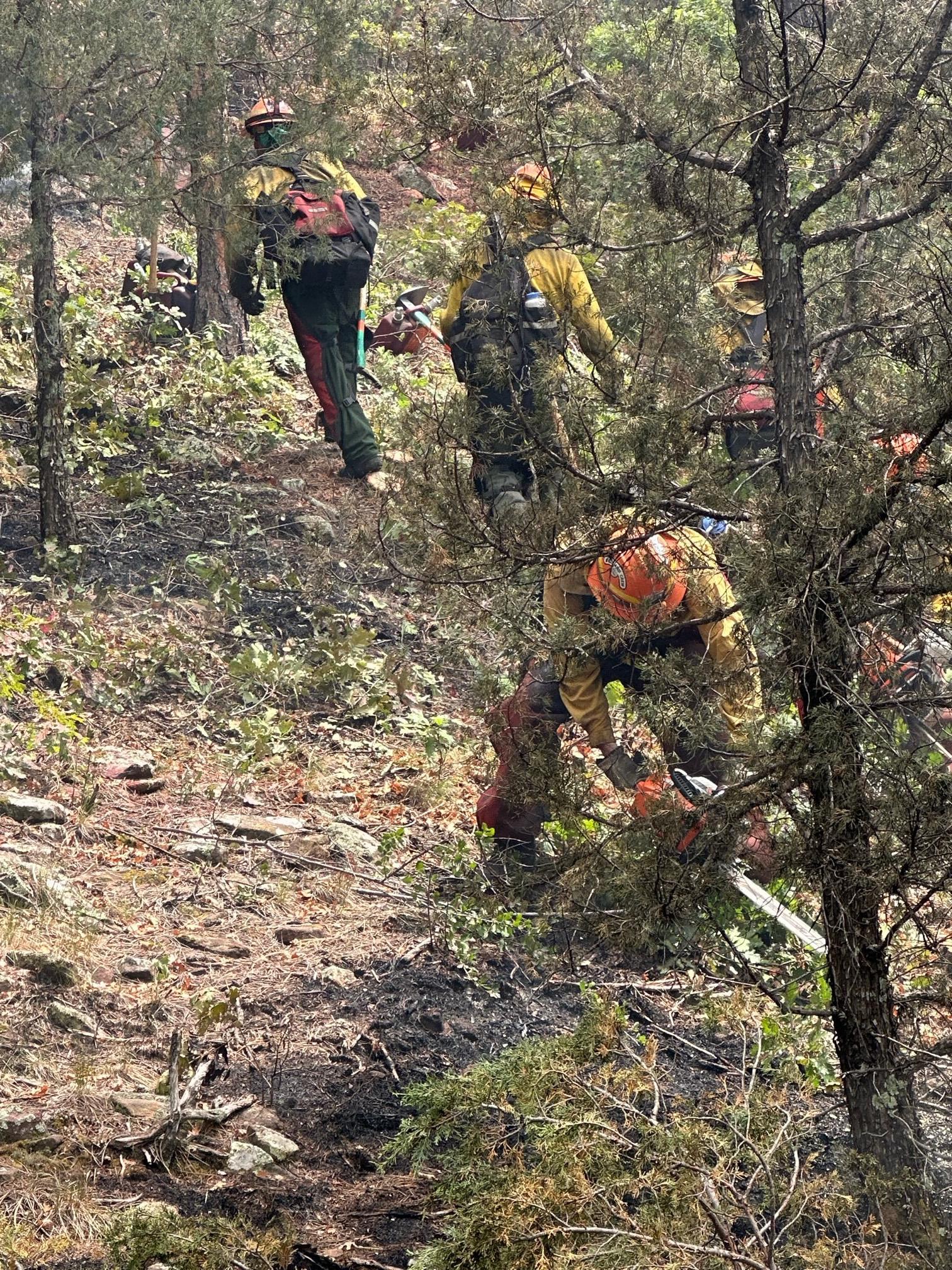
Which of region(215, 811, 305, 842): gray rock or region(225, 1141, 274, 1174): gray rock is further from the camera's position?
region(215, 811, 305, 842): gray rock

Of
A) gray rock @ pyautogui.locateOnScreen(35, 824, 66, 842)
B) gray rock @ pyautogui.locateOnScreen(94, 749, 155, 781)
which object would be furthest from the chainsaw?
gray rock @ pyautogui.locateOnScreen(94, 749, 155, 781)

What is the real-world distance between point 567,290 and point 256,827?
3.33 metres

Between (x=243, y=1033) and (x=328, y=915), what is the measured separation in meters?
1.17

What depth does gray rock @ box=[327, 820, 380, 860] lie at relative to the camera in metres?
6.72

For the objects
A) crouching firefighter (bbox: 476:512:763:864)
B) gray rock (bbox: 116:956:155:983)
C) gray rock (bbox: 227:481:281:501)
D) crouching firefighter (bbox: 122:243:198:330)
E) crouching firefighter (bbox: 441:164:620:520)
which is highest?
crouching firefighter (bbox: 122:243:198:330)

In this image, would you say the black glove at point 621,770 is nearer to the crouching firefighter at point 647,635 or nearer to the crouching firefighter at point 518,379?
the crouching firefighter at point 647,635

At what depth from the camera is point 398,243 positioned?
14023 mm

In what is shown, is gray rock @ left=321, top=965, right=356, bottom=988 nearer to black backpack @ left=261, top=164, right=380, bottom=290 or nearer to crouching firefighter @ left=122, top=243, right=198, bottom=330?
black backpack @ left=261, top=164, right=380, bottom=290

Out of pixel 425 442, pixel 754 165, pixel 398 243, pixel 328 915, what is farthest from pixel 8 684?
pixel 398 243

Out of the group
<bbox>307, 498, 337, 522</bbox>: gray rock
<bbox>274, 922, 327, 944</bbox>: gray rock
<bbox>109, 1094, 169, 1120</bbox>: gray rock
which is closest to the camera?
<bbox>109, 1094, 169, 1120</bbox>: gray rock

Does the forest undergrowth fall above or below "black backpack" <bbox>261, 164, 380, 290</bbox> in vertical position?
below

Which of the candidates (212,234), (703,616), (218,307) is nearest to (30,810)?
(703,616)

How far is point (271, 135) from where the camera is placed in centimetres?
933

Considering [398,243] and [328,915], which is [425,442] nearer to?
[328,915]
